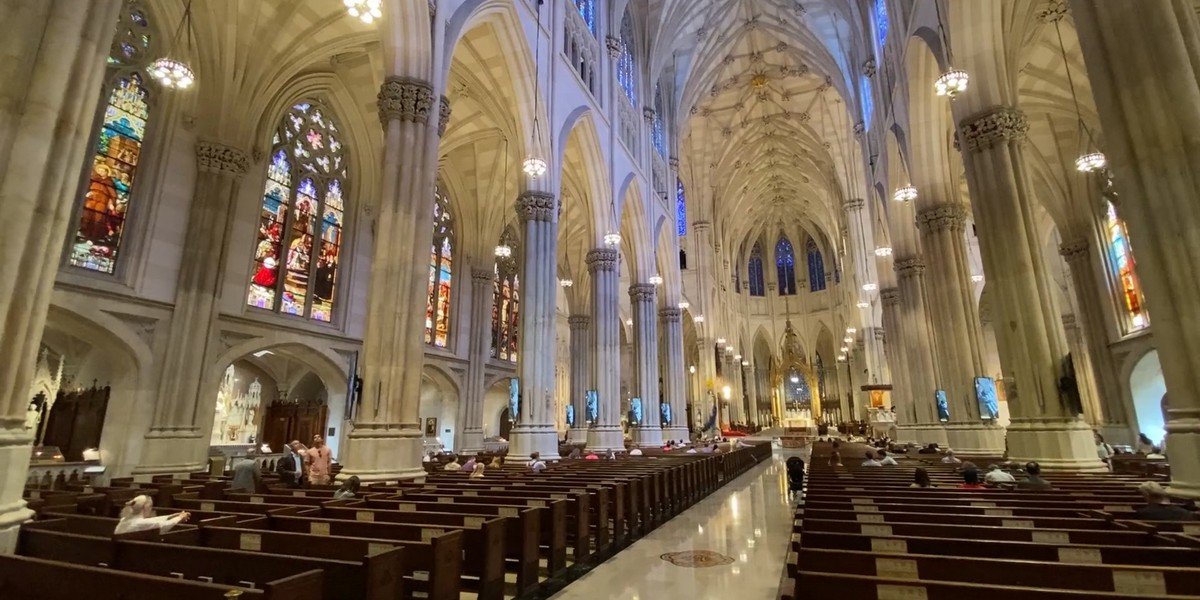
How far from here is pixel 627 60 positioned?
2500 centimetres

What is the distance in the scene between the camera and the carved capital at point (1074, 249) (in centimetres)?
2073

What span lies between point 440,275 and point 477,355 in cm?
389

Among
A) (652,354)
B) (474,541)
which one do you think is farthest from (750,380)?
(474,541)

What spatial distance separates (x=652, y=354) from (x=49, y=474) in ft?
62.9

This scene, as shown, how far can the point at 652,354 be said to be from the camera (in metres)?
24.5

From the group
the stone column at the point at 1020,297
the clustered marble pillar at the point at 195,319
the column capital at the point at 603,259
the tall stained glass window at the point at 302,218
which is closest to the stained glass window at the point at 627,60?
the column capital at the point at 603,259

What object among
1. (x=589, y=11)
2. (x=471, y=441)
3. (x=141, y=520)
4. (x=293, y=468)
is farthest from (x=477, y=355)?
(x=141, y=520)

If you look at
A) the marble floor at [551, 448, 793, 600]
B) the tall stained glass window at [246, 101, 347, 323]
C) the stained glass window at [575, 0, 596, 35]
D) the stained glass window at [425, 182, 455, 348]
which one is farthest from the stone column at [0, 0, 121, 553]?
the stained glass window at [575, 0, 596, 35]

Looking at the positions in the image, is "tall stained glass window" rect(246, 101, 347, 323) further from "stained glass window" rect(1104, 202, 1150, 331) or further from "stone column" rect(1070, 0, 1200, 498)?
"stained glass window" rect(1104, 202, 1150, 331)

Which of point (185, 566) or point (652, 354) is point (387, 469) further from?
point (652, 354)

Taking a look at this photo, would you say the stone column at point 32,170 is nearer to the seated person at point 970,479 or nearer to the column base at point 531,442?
the seated person at point 970,479

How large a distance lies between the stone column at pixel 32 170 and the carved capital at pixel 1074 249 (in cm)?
2791

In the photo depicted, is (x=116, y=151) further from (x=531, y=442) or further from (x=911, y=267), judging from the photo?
(x=911, y=267)

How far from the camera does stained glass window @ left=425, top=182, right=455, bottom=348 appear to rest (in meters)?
21.9
